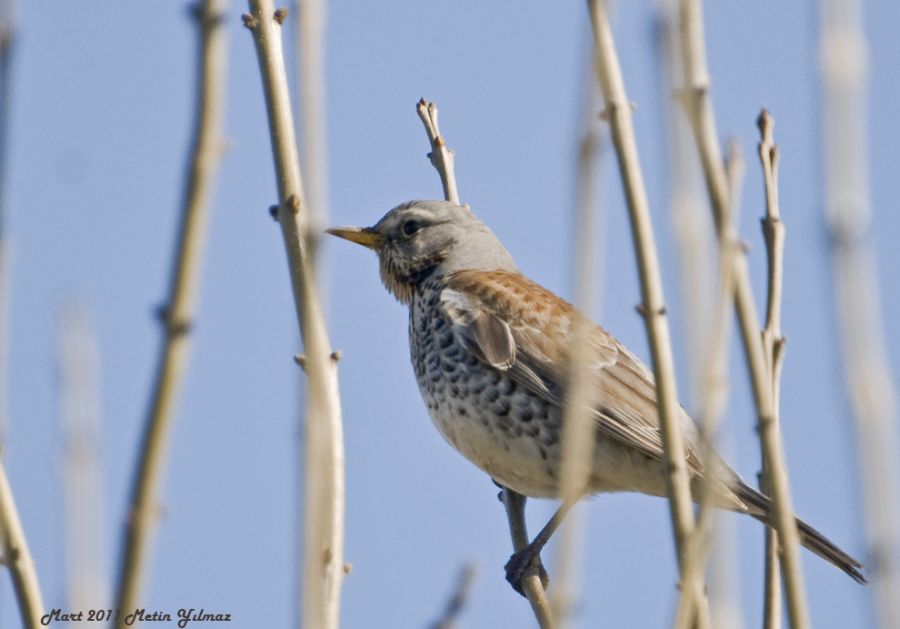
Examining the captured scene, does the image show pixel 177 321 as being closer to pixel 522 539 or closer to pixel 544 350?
pixel 522 539

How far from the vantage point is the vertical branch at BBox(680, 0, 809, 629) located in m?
2.52

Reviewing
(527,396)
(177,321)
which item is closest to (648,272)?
(177,321)

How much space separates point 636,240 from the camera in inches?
99.4

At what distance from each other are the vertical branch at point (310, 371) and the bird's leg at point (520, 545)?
105 inches

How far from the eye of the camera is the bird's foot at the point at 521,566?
5.74 metres

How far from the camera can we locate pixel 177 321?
6.20ft

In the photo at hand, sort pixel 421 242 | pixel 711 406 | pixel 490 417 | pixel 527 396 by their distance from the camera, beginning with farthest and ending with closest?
pixel 421 242 < pixel 527 396 < pixel 490 417 < pixel 711 406

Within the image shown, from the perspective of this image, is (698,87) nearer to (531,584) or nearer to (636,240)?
(636,240)

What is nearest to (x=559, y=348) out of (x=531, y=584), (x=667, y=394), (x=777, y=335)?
(x=531, y=584)

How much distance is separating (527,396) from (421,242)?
1536mm

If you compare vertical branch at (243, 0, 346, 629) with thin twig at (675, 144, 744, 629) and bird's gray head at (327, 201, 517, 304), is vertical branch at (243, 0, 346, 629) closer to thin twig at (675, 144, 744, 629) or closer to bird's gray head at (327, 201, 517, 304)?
thin twig at (675, 144, 744, 629)

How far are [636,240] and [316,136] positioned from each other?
67 centimetres

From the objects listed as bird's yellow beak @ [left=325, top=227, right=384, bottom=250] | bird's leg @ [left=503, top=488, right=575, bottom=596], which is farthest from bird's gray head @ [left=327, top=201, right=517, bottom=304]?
bird's leg @ [left=503, top=488, right=575, bottom=596]

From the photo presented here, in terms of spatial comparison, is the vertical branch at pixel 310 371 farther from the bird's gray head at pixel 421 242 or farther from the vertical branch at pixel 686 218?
the bird's gray head at pixel 421 242
